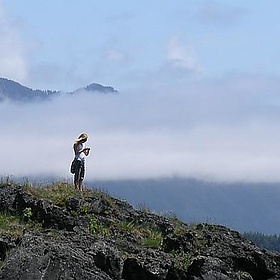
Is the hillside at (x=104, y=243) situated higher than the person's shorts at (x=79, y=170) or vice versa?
the person's shorts at (x=79, y=170)

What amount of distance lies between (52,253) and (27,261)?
0.56 metres

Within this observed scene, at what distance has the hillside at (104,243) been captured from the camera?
17.0 metres

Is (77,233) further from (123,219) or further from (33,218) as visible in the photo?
(123,219)

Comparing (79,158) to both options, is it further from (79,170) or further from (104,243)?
(104,243)

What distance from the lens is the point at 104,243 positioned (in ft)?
64.3

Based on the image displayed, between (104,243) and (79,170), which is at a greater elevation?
(79,170)

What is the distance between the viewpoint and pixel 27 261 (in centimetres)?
1677

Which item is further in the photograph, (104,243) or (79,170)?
(79,170)

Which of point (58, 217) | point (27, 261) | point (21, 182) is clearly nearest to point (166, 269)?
point (27, 261)

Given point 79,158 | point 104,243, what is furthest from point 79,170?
point 104,243

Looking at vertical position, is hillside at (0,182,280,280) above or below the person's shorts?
below

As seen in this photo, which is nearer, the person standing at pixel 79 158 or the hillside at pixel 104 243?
the hillside at pixel 104 243

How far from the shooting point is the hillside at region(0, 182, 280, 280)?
17.0 meters

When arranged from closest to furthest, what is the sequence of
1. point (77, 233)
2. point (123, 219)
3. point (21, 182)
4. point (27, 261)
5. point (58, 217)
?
1. point (27, 261)
2. point (77, 233)
3. point (58, 217)
4. point (123, 219)
5. point (21, 182)
